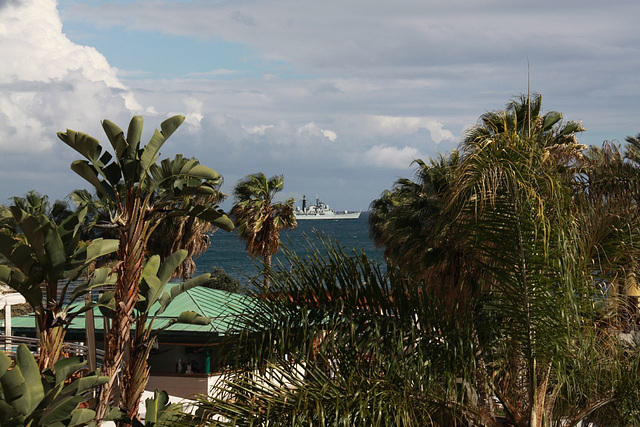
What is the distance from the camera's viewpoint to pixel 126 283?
728 centimetres

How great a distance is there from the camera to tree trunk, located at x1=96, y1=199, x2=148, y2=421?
7.27m

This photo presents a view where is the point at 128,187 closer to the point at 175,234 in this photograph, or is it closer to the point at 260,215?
the point at 260,215

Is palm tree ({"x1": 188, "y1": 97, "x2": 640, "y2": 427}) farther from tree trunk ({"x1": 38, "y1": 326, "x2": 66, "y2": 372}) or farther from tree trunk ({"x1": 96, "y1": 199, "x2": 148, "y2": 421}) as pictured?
tree trunk ({"x1": 38, "y1": 326, "x2": 66, "y2": 372})

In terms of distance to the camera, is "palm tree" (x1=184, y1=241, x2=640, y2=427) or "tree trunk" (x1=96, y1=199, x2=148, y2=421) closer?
"palm tree" (x1=184, y1=241, x2=640, y2=427)

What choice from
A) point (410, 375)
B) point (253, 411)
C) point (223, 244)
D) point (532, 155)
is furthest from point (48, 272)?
point (223, 244)

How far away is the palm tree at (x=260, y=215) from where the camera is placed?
3309 cm

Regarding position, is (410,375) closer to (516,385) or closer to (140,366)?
(516,385)

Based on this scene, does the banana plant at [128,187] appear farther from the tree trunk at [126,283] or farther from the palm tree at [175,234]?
the palm tree at [175,234]

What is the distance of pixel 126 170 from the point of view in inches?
300

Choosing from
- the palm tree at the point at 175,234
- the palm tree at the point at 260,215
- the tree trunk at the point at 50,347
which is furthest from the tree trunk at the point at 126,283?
the palm tree at the point at 175,234

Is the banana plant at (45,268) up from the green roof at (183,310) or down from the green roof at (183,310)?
up

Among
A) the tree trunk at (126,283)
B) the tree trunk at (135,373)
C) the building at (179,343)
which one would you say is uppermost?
the tree trunk at (126,283)

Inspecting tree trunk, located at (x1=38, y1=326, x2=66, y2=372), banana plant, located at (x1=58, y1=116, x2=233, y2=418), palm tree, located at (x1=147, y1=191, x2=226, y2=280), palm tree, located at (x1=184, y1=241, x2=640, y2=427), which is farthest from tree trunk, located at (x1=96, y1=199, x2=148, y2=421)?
palm tree, located at (x1=147, y1=191, x2=226, y2=280)

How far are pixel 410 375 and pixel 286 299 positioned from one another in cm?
152
